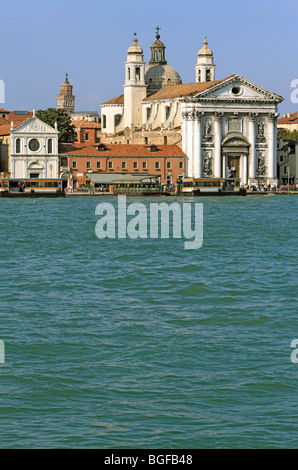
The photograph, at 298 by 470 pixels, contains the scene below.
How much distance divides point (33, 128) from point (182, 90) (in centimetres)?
1286

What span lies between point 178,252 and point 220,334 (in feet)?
35.9

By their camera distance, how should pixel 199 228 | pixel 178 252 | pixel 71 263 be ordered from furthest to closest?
pixel 199 228
pixel 178 252
pixel 71 263

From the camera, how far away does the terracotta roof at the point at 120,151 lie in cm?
6575

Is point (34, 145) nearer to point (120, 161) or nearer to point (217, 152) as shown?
point (120, 161)

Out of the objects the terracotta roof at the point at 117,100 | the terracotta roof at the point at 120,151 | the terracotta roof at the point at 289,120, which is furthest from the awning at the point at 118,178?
the terracotta roof at the point at 289,120

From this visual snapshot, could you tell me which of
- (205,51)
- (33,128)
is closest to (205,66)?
(205,51)

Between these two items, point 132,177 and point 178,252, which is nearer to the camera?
point 178,252

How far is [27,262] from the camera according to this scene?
66.2ft

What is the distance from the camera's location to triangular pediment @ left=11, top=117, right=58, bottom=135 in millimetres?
64250

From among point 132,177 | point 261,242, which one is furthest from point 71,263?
point 132,177

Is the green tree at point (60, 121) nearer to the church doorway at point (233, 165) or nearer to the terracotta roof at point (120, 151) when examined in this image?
the terracotta roof at point (120, 151)

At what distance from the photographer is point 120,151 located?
6669 centimetres

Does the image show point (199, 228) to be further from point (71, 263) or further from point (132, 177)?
point (132, 177)

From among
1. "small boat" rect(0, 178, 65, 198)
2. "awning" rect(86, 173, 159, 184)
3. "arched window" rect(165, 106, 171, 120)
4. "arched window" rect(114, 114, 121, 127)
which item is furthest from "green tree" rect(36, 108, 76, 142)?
"small boat" rect(0, 178, 65, 198)
